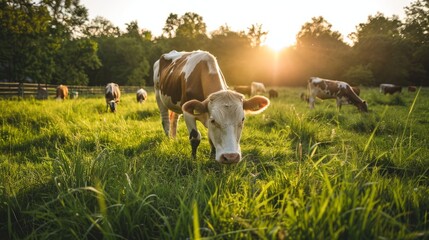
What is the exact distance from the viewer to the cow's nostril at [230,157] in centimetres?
277

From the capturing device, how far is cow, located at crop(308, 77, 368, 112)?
11786mm

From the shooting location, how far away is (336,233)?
1.21 meters

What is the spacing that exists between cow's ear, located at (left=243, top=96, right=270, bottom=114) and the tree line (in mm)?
27826

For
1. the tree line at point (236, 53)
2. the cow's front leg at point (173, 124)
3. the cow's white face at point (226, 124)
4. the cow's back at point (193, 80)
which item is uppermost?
the tree line at point (236, 53)

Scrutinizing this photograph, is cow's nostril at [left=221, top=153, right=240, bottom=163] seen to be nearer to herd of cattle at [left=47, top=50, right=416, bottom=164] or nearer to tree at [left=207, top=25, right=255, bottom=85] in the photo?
herd of cattle at [left=47, top=50, right=416, bottom=164]

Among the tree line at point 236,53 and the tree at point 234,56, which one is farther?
the tree at point 234,56

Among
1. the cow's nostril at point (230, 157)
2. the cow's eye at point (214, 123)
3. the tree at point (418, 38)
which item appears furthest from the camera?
the tree at point (418, 38)

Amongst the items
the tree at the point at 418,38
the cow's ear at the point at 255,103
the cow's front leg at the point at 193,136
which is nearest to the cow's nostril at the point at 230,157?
the cow's ear at the point at 255,103

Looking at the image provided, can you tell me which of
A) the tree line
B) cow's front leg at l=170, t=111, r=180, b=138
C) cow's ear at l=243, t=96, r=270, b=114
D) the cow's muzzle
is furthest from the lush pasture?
the tree line

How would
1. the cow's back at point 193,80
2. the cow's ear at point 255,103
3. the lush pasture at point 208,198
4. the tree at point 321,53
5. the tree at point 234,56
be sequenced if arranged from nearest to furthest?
the lush pasture at point 208,198
the cow's ear at point 255,103
the cow's back at point 193,80
the tree at point 321,53
the tree at point 234,56

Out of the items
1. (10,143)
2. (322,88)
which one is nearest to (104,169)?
(10,143)

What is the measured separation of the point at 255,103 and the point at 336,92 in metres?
11.5

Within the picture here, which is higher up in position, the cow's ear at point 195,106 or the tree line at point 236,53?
the tree line at point 236,53

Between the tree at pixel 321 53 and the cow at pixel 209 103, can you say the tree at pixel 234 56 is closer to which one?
the tree at pixel 321 53
